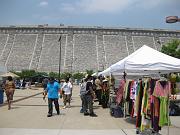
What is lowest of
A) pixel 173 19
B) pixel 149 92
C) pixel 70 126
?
pixel 70 126

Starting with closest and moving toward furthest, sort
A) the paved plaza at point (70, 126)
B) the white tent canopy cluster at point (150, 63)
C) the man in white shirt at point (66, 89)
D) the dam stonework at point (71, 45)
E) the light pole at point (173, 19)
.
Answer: the paved plaza at point (70, 126) < the white tent canopy cluster at point (150, 63) < the light pole at point (173, 19) < the man in white shirt at point (66, 89) < the dam stonework at point (71, 45)

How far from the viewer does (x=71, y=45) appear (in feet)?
414

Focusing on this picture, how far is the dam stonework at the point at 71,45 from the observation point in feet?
384

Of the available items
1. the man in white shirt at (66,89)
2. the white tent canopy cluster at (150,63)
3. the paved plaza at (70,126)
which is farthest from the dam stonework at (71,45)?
the white tent canopy cluster at (150,63)

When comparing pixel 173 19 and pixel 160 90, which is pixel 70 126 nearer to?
pixel 160 90

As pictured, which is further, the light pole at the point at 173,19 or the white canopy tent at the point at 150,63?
the light pole at the point at 173,19

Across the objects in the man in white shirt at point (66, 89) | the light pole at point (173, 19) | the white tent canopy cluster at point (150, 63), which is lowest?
the man in white shirt at point (66, 89)

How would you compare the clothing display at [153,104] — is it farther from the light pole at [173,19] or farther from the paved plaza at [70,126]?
the light pole at [173,19]

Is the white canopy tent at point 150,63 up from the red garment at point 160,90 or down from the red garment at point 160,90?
up

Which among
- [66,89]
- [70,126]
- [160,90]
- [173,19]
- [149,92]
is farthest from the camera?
[66,89]

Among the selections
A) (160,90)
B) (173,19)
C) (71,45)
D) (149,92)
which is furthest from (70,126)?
(71,45)

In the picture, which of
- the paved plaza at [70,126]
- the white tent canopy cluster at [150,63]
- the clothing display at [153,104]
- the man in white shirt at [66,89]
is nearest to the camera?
the clothing display at [153,104]

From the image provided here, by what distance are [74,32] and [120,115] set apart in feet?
388

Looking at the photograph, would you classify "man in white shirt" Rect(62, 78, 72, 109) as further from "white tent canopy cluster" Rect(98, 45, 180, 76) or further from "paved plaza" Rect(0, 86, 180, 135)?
"white tent canopy cluster" Rect(98, 45, 180, 76)
